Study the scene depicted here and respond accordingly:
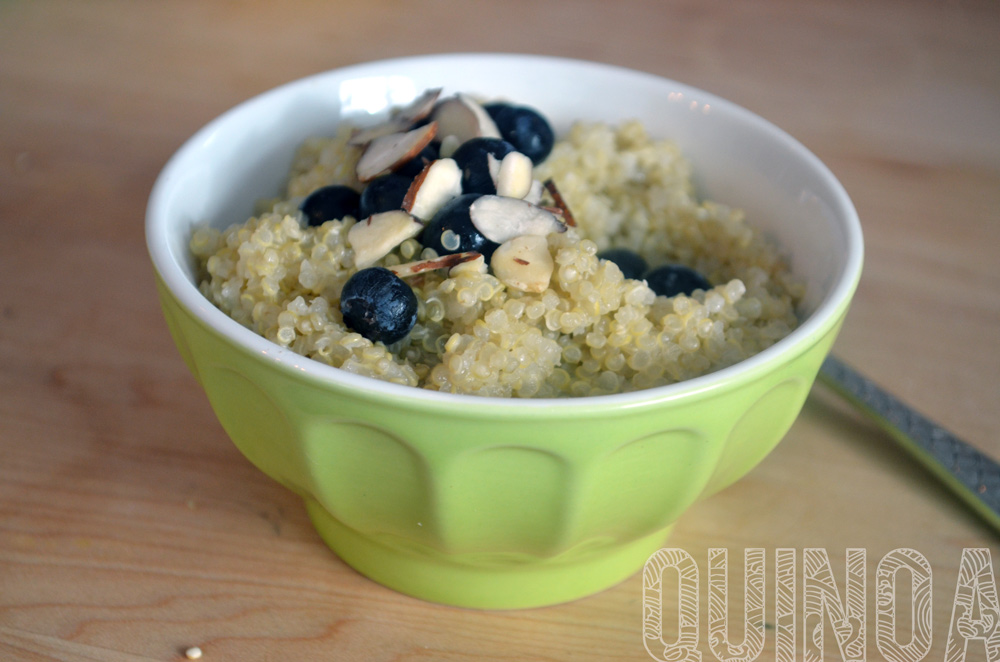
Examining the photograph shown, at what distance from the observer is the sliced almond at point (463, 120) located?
2.65 ft

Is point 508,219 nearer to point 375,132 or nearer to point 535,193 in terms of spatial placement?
point 535,193

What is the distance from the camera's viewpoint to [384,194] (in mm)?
713

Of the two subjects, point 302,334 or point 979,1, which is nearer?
point 302,334

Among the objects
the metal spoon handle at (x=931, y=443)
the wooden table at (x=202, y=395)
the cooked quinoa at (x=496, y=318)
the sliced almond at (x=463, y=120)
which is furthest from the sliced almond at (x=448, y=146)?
the metal spoon handle at (x=931, y=443)

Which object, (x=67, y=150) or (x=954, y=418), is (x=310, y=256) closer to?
(x=954, y=418)

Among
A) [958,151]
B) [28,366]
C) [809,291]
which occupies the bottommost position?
[958,151]

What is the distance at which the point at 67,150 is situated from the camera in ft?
4.35

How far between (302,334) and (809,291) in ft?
1.41

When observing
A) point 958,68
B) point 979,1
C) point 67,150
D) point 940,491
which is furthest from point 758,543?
point 979,1

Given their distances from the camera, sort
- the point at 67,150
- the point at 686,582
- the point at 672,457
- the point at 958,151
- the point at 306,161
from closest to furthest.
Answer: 1. the point at 672,457
2. the point at 686,582
3. the point at 306,161
4. the point at 67,150
5. the point at 958,151

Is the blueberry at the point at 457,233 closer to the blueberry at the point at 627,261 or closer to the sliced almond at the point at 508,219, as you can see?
the sliced almond at the point at 508,219

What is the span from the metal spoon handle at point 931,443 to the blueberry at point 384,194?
498 mm

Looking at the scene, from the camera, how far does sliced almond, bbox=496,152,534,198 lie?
73 cm

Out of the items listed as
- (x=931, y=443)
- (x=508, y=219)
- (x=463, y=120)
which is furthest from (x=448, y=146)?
(x=931, y=443)
